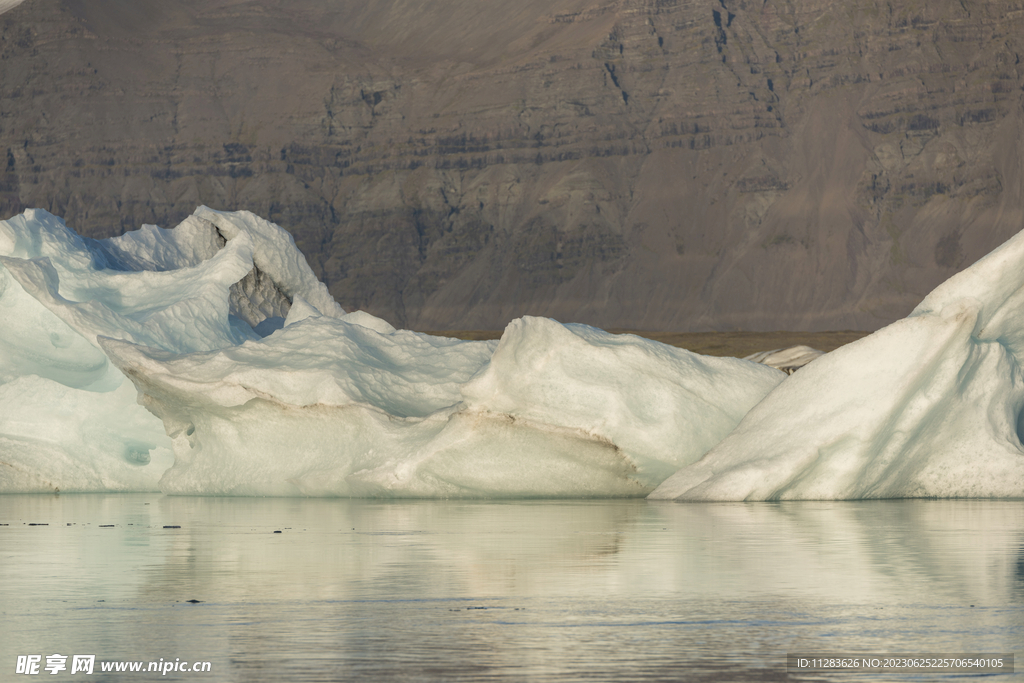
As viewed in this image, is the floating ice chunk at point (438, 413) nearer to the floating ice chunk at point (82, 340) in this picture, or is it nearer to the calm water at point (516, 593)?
the floating ice chunk at point (82, 340)

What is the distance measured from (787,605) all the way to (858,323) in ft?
448

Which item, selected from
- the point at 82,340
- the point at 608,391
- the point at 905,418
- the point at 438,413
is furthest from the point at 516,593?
the point at 82,340

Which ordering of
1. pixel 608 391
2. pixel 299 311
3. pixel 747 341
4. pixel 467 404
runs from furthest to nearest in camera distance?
pixel 747 341 < pixel 299 311 < pixel 467 404 < pixel 608 391

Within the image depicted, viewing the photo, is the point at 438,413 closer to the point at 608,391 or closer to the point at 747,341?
the point at 608,391

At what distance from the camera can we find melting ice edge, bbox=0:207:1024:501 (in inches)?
684

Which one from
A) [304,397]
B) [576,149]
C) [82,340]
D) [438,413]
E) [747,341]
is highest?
[576,149]

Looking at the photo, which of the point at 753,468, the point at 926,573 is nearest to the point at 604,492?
the point at 753,468

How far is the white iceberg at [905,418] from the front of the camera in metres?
16.9

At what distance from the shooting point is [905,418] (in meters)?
17.1

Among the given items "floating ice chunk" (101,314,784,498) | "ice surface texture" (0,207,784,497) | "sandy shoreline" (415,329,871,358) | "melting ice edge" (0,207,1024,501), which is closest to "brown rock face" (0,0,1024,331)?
"sandy shoreline" (415,329,871,358)

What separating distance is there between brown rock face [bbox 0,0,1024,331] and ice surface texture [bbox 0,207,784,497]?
124 metres

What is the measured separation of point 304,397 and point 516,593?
1006cm

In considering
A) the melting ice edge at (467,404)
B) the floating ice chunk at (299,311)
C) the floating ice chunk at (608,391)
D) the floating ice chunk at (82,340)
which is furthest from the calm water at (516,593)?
the floating ice chunk at (299,311)

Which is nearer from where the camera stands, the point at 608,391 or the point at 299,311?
the point at 608,391
